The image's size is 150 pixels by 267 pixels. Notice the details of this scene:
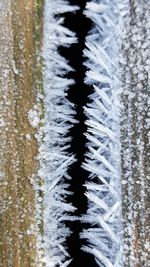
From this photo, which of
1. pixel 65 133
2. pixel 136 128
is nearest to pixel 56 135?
pixel 65 133

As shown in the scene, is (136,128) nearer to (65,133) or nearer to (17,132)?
(65,133)

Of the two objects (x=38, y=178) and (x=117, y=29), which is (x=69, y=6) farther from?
(x=38, y=178)

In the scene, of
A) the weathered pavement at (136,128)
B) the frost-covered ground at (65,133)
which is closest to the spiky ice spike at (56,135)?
the frost-covered ground at (65,133)

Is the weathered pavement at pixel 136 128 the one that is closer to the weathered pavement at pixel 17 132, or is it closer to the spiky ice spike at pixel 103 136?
the spiky ice spike at pixel 103 136

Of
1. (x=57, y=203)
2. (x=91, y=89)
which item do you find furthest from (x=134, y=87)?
(x=57, y=203)

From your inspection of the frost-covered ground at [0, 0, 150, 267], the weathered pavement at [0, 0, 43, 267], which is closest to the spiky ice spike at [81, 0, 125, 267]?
the frost-covered ground at [0, 0, 150, 267]
